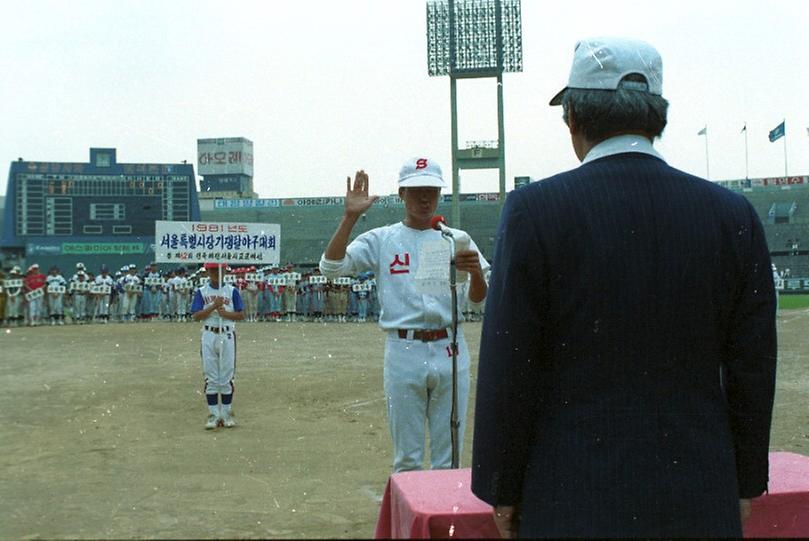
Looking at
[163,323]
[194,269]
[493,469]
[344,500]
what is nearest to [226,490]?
[344,500]

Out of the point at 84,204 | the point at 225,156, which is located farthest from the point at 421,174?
the point at 225,156

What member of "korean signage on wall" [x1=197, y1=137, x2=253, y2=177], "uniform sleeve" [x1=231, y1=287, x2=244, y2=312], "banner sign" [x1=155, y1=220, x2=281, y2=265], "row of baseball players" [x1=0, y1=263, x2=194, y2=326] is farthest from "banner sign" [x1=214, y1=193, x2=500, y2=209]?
"uniform sleeve" [x1=231, y1=287, x2=244, y2=312]

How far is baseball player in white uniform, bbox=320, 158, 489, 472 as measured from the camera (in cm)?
469

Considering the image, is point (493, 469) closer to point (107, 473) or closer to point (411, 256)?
point (411, 256)

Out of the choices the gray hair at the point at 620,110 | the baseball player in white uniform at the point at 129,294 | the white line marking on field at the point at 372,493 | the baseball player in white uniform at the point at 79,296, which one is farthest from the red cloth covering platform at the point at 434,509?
the baseball player in white uniform at the point at 79,296

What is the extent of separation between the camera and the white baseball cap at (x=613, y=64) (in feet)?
6.95

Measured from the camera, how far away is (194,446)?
8.45 metres

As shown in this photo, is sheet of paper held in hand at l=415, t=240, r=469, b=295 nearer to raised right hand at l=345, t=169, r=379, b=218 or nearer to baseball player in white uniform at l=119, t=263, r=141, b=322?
raised right hand at l=345, t=169, r=379, b=218

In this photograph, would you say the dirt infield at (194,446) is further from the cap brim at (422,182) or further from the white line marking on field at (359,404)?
the cap brim at (422,182)

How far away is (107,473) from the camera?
23.7 feet

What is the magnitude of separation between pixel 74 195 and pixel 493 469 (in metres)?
35.8

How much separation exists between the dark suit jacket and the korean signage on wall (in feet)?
255

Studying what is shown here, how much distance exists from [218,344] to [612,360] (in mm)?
8166

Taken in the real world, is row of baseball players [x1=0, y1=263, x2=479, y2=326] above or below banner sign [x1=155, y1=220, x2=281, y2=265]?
below
